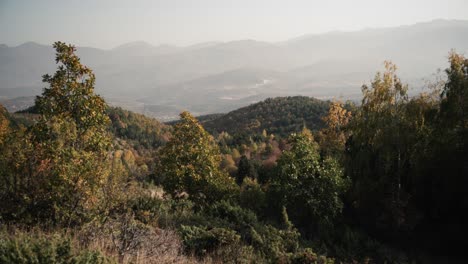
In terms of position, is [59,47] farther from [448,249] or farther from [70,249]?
[448,249]

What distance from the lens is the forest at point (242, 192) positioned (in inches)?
373

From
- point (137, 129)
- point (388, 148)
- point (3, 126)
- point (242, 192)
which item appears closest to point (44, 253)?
point (242, 192)

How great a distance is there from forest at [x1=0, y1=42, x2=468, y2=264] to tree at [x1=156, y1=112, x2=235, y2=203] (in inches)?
3.2

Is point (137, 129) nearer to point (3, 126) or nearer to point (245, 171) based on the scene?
A: point (245, 171)

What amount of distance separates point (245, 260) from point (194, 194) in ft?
42.6

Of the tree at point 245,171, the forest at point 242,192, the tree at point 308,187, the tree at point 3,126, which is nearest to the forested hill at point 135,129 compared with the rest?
the tree at point 245,171

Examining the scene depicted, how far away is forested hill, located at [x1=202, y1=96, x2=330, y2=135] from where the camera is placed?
414 ft

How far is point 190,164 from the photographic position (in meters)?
21.3

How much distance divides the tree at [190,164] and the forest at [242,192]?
80mm

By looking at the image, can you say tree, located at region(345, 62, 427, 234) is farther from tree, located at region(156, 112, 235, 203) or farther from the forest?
tree, located at region(156, 112, 235, 203)

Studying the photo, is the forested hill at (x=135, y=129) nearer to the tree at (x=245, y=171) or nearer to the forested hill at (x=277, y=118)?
the forested hill at (x=277, y=118)

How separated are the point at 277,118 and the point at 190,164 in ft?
405

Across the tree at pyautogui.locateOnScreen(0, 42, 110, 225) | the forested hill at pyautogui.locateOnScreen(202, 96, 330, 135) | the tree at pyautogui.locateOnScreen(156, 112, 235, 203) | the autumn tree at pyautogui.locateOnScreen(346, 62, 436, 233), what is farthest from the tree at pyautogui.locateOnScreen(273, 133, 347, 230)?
the forested hill at pyautogui.locateOnScreen(202, 96, 330, 135)

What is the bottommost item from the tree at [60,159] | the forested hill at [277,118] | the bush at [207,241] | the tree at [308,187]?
the forested hill at [277,118]
